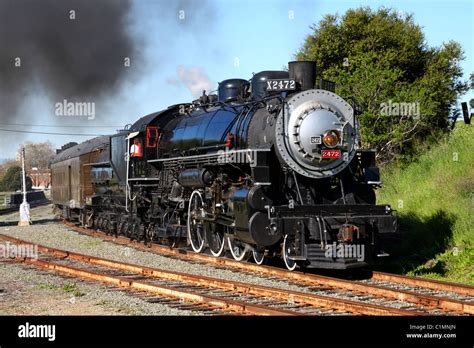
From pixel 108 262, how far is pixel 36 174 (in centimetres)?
8303

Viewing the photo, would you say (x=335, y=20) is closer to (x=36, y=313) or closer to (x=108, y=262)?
(x=108, y=262)

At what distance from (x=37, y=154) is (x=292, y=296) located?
119 m

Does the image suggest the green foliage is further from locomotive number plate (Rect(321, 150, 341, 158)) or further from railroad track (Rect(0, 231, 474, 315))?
locomotive number plate (Rect(321, 150, 341, 158))

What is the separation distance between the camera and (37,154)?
122312 millimetres

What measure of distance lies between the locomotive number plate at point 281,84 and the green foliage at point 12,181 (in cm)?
7499

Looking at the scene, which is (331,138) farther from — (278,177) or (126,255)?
(126,255)

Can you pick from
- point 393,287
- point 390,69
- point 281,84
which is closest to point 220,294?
point 393,287

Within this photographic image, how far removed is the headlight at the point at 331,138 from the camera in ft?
38.2

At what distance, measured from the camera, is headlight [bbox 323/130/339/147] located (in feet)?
38.2

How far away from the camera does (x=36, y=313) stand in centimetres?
902

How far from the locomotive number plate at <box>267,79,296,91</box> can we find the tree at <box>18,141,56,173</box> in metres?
110

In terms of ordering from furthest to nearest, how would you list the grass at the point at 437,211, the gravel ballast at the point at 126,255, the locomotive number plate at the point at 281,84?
the grass at the point at 437,211 < the locomotive number plate at the point at 281,84 < the gravel ballast at the point at 126,255

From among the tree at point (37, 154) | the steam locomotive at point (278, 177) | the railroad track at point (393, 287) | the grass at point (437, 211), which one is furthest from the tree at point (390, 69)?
the tree at point (37, 154)

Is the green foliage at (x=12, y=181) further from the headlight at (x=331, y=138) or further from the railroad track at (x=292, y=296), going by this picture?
the headlight at (x=331, y=138)
